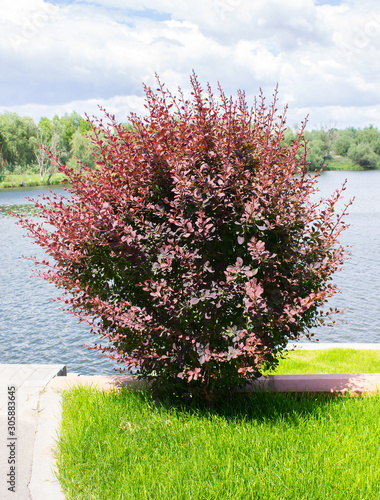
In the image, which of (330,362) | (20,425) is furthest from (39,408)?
(330,362)

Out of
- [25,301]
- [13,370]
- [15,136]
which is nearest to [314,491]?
[13,370]

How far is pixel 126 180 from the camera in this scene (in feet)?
13.9

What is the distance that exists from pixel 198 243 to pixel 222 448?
5.62 ft

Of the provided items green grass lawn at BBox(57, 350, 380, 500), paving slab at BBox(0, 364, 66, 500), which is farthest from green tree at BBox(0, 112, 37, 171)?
green grass lawn at BBox(57, 350, 380, 500)

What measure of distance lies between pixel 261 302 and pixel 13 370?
3.72 meters

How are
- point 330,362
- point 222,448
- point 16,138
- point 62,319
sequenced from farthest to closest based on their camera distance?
point 16,138, point 62,319, point 330,362, point 222,448

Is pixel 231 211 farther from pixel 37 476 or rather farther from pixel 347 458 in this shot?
pixel 37 476

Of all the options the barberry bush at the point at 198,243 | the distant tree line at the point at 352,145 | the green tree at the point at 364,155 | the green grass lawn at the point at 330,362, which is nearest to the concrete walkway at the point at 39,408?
the barberry bush at the point at 198,243

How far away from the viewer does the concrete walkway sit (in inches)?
144

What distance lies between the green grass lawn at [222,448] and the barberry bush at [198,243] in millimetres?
379

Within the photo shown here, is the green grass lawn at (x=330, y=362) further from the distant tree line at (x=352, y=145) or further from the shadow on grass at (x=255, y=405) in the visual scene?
the distant tree line at (x=352, y=145)

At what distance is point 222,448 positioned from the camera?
366cm

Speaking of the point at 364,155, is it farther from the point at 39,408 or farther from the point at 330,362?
the point at 39,408

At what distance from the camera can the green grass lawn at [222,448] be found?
10.7 ft
